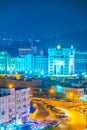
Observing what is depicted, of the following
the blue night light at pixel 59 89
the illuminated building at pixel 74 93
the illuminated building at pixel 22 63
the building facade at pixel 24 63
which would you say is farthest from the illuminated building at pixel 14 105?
the illuminated building at pixel 22 63

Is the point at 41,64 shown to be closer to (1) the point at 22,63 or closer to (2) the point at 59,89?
(1) the point at 22,63

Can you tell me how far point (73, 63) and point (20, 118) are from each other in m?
12.6

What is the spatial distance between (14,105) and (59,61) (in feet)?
38.7

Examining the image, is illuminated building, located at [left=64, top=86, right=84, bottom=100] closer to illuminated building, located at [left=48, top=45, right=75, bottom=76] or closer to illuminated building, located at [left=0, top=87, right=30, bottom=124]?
illuminated building, located at [left=0, top=87, right=30, bottom=124]

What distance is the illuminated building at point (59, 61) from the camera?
759 inches

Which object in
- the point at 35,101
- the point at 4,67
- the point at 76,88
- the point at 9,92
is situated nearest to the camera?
the point at 9,92

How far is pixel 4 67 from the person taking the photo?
21.0 meters

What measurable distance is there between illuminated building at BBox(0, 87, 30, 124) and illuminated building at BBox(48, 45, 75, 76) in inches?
432

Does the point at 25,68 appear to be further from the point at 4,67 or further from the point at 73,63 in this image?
the point at 73,63

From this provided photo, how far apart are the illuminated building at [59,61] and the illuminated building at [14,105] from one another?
1097 cm

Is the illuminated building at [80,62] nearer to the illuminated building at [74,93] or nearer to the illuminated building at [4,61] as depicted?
the illuminated building at [4,61]

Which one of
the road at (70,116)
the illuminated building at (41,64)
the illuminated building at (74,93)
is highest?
the illuminated building at (41,64)

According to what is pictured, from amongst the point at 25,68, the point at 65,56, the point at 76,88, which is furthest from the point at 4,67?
the point at 76,88

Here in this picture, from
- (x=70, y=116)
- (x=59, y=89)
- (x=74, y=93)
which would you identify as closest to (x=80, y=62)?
(x=59, y=89)
